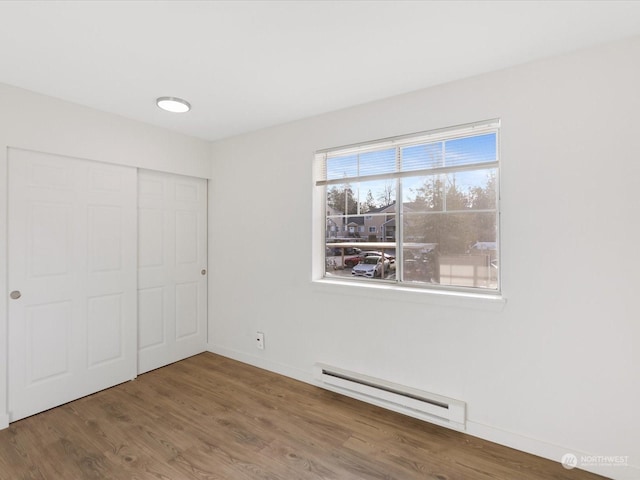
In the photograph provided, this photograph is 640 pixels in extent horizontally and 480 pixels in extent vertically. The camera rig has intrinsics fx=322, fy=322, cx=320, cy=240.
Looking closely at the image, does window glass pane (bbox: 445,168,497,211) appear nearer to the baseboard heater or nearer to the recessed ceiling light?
the baseboard heater

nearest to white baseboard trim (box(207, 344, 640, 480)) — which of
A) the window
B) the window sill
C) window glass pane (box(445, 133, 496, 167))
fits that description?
the window sill

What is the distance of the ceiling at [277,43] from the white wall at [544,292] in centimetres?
21

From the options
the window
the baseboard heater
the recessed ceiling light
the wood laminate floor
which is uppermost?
the recessed ceiling light

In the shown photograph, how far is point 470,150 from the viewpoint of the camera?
2367mm

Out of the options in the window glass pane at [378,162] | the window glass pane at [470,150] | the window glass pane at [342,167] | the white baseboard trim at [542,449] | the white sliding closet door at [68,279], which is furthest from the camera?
the window glass pane at [342,167]

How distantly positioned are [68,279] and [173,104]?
5.53ft

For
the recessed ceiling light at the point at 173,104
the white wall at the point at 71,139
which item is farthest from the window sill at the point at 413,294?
the white wall at the point at 71,139

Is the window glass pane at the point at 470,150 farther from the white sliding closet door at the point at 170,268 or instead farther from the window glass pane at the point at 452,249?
the white sliding closet door at the point at 170,268

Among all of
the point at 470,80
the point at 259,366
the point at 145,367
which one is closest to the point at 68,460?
the point at 145,367

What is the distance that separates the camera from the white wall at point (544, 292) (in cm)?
181

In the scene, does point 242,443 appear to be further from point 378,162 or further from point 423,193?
point 378,162

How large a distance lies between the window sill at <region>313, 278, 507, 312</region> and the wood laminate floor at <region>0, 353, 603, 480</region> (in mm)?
894

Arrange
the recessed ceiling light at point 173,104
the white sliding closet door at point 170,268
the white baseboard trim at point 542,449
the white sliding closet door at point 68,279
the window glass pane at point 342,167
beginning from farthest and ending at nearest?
the white sliding closet door at point 170,268, the window glass pane at point 342,167, the recessed ceiling light at point 173,104, the white sliding closet door at point 68,279, the white baseboard trim at point 542,449

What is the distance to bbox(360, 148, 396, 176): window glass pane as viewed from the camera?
2709mm
